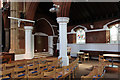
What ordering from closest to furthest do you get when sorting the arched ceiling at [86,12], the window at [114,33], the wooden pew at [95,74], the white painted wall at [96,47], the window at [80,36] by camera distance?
the wooden pew at [95,74] < the white painted wall at [96,47] < the arched ceiling at [86,12] < the window at [114,33] < the window at [80,36]

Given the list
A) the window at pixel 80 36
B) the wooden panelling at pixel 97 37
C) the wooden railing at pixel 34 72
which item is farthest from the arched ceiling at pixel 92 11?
the wooden railing at pixel 34 72

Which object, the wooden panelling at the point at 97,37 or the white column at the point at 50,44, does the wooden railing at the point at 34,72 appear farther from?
the white column at the point at 50,44

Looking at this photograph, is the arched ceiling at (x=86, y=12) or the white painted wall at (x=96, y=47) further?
the arched ceiling at (x=86, y=12)

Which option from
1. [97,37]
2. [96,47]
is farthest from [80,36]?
[96,47]

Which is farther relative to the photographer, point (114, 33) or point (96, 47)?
point (96, 47)

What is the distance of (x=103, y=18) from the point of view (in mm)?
11844

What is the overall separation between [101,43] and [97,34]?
1.13 metres

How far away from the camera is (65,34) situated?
22.5ft

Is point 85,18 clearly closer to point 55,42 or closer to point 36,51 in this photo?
point 55,42

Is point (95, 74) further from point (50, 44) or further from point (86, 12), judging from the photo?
point (50, 44)

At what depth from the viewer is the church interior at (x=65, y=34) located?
6984mm

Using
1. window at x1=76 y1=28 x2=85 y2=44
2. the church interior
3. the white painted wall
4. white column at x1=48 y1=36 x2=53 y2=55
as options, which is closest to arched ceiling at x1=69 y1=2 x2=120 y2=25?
the church interior

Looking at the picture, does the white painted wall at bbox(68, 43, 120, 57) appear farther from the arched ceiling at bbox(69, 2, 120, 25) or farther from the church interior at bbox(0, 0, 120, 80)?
the arched ceiling at bbox(69, 2, 120, 25)

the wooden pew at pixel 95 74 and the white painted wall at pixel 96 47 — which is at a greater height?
the white painted wall at pixel 96 47
